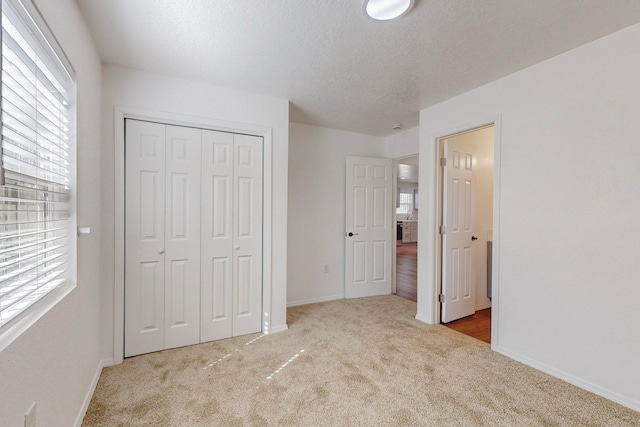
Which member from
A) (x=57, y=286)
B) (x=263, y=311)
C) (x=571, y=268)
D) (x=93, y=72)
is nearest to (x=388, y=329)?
(x=263, y=311)

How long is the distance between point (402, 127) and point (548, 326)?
2.68 m

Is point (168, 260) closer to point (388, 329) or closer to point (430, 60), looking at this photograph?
point (388, 329)

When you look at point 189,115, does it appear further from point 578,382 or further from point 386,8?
point 578,382

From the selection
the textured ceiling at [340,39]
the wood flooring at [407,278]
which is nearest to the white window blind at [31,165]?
the textured ceiling at [340,39]

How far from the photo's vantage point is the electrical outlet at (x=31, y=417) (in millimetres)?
1021

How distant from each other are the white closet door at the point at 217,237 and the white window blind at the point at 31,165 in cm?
110

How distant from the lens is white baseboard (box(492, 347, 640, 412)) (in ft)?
5.78

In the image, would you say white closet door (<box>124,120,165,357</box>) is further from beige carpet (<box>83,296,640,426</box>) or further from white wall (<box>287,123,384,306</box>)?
white wall (<box>287,123,384,306</box>)

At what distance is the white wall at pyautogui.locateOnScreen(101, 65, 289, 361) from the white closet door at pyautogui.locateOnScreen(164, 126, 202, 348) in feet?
0.82

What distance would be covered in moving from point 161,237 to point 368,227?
263cm

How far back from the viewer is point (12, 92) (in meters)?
1.00

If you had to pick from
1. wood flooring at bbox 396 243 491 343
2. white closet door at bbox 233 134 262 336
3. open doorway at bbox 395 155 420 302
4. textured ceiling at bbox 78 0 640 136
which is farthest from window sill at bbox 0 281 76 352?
open doorway at bbox 395 155 420 302

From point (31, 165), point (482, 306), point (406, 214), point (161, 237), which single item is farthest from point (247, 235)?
point (406, 214)

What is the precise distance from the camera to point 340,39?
1.90 meters
